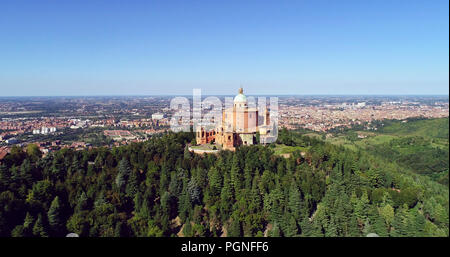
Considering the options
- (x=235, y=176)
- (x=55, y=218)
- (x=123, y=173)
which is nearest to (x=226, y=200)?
(x=235, y=176)

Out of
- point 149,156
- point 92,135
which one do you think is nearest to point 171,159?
point 149,156

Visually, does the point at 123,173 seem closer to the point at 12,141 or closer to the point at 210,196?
the point at 210,196

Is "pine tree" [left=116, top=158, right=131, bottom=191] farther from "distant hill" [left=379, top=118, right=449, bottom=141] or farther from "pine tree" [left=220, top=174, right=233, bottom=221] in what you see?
Result: "distant hill" [left=379, top=118, right=449, bottom=141]

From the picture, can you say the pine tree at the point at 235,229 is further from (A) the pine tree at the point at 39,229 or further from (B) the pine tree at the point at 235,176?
(A) the pine tree at the point at 39,229

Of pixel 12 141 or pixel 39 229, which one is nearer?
pixel 39 229

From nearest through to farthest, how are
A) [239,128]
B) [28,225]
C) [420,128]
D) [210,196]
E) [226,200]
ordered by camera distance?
[28,225] < [226,200] < [210,196] < [239,128] < [420,128]

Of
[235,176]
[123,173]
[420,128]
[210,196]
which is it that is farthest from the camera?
[420,128]

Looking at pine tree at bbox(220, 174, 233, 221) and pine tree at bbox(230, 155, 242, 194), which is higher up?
pine tree at bbox(230, 155, 242, 194)

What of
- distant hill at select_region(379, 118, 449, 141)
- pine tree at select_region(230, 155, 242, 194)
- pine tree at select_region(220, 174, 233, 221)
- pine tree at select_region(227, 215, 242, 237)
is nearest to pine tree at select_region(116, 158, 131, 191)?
pine tree at select_region(220, 174, 233, 221)
